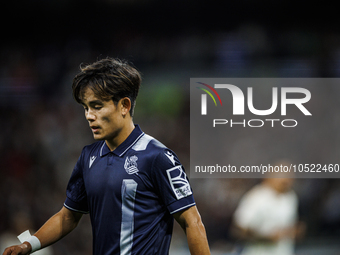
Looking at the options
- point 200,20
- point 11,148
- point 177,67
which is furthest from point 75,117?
point 200,20

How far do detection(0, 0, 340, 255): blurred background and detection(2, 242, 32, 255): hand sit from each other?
2779 mm

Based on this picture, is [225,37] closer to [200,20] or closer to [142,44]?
[200,20]

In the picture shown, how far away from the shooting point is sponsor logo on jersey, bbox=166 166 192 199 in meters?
1.49

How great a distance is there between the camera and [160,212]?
1.56 metres

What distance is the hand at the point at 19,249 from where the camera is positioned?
161 cm

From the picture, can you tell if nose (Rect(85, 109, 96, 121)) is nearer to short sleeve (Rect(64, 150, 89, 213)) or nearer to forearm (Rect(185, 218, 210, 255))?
short sleeve (Rect(64, 150, 89, 213))

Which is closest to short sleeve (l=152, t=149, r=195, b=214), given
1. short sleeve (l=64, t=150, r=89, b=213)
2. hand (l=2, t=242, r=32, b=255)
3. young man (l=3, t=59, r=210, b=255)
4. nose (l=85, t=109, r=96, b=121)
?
young man (l=3, t=59, r=210, b=255)

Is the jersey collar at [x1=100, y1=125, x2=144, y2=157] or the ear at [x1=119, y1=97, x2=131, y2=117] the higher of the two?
the ear at [x1=119, y1=97, x2=131, y2=117]

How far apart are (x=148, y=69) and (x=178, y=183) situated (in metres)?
3.10

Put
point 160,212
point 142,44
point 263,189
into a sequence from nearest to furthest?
point 160,212 < point 263,189 < point 142,44

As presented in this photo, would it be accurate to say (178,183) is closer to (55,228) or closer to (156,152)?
(156,152)

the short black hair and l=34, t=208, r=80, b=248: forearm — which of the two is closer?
the short black hair

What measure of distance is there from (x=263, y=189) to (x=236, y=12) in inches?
81.6

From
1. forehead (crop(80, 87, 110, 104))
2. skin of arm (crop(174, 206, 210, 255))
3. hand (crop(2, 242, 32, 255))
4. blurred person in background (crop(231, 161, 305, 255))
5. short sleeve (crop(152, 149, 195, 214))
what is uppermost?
forehead (crop(80, 87, 110, 104))
